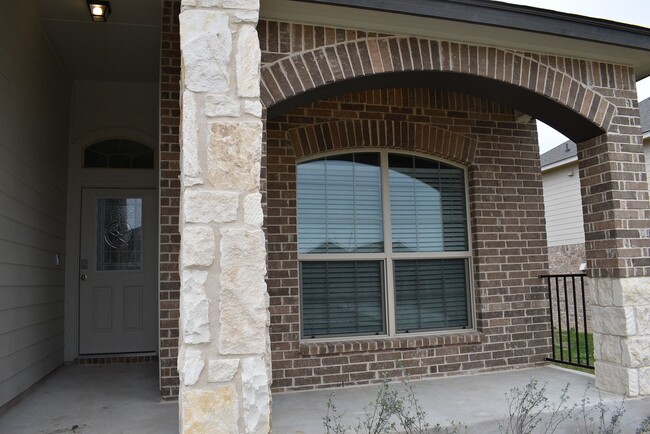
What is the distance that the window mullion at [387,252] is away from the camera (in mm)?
5297

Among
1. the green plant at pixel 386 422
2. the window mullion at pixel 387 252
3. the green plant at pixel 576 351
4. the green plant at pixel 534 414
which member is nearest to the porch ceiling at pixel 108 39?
the window mullion at pixel 387 252

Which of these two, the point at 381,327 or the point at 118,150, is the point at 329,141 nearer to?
the point at 381,327

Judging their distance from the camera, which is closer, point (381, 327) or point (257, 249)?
point (257, 249)

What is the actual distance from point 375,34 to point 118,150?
3944 millimetres

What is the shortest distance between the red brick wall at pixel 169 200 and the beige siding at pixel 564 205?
10.8 meters

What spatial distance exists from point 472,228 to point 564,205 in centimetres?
877

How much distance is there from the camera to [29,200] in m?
4.90

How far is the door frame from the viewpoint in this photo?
246 inches

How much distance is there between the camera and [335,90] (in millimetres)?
4023

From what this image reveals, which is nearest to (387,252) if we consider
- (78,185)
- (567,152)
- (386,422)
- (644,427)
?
(386,422)

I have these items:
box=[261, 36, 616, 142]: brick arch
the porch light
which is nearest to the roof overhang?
box=[261, 36, 616, 142]: brick arch

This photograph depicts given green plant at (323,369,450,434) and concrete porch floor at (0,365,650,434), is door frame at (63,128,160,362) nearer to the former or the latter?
concrete porch floor at (0,365,650,434)

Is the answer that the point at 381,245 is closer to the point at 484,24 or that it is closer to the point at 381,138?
the point at 381,138

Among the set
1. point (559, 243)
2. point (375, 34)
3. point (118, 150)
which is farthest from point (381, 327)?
point (559, 243)
